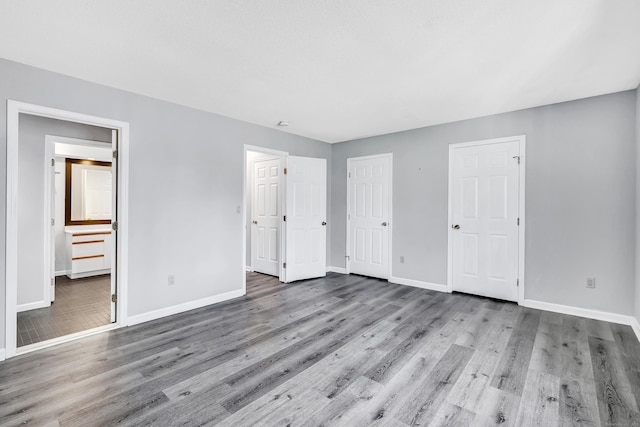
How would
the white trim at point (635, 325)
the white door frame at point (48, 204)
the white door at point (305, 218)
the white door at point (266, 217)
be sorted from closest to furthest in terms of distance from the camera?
the white trim at point (635, 325)
the white door frame at point (48, 204)
the white door at point (305, 218)
the white door at point (266, 217)

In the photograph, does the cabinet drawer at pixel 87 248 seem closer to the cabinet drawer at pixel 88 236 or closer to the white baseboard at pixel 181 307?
the cabinet drawer at pixel 88 236

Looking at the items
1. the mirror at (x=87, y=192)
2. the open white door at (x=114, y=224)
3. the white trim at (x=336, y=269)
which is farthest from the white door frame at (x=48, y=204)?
the white trim at (x=336, y=269)

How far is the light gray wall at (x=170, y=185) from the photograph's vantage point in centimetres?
272

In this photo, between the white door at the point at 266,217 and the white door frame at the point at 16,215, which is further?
the white door at the point at 266,217

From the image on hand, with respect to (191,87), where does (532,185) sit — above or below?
below

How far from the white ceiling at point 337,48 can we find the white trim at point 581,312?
2387mm

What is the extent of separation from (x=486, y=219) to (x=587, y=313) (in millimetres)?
1458

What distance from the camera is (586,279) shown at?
338cm

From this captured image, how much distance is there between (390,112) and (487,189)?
1675 millimetres

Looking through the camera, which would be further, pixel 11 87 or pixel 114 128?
pixel 114 128

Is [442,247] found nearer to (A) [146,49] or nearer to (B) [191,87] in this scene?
(B) [191,87]

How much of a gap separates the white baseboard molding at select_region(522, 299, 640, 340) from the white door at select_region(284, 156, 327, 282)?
3067 mm

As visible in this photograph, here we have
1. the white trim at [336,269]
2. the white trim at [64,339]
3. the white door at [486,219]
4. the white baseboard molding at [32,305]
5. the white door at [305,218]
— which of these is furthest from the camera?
the white trim at [336,269]

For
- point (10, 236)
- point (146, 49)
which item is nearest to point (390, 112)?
point (146, 49)
